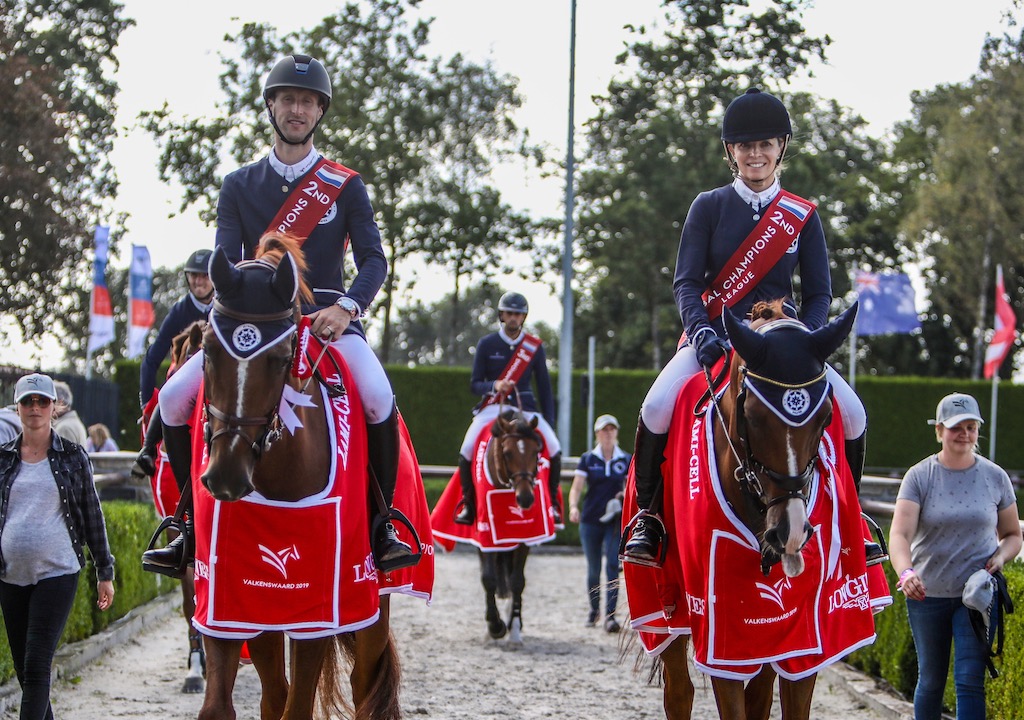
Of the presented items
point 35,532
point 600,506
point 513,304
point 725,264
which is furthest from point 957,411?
point 600,506

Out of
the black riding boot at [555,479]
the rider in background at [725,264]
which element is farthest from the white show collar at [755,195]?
the black riding boot at [555,479]

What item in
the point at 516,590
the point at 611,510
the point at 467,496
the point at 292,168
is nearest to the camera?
the point at 292,168

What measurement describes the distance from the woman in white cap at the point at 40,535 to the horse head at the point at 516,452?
5.30 m

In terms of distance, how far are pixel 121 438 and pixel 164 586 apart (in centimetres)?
1661

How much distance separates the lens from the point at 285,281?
4.47m

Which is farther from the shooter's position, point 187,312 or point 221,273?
point 187,312

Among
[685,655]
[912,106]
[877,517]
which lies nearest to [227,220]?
[685,655]

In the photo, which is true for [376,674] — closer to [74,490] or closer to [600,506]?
[74,490]

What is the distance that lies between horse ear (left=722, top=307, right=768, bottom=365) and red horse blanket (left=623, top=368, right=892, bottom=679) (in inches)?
24.6

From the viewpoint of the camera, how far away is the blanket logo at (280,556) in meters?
4.91

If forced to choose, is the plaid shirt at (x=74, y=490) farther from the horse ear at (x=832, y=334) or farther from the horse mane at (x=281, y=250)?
the horse ear at (x=832, y=334)

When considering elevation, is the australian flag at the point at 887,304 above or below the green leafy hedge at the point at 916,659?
above

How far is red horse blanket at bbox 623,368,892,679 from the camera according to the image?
16.1 feet

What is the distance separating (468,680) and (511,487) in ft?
8.83
